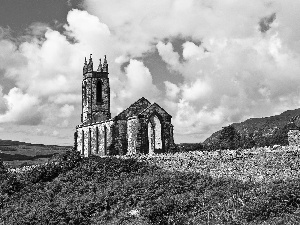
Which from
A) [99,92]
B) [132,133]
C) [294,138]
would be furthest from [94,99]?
[294,138]

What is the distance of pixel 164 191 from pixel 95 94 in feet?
104

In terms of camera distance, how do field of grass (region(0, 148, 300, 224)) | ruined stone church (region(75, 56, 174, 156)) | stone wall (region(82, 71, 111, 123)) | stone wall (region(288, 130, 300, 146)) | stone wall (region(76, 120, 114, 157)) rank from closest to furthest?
field of grass (region(0, 148, 300, 224))
stone wall (region(288, 130, 300, 146))
ruined stone church (region(75, 56, 174, 156))
stone wall (region(76, 120, 114, 157))
stone wall (region(82, 71, 111, 123))

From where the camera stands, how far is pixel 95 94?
48312 mm

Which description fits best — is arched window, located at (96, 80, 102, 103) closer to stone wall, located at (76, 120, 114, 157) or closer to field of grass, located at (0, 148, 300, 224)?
stone wall, located at (76, 120, 114, 157)

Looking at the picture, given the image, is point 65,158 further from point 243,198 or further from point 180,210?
point 243,198

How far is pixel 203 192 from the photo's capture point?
17250 millimetres

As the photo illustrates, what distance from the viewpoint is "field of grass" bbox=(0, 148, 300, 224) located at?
45.3 ft

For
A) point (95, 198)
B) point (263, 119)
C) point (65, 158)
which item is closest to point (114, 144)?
point (65, 158)

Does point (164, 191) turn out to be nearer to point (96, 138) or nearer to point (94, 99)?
point (96, 138)

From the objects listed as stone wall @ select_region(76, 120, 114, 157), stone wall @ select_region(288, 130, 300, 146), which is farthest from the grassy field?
stone wall @ select_region(288, 130, 300, 146)

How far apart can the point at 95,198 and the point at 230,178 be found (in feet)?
22.9

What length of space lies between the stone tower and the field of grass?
2088 cm

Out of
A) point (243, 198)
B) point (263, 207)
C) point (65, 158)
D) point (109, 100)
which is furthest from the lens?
point (109, 100)

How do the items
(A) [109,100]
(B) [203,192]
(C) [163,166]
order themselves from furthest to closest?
(A) [109,100] → (C) [163,166] → (B) [203,192]
